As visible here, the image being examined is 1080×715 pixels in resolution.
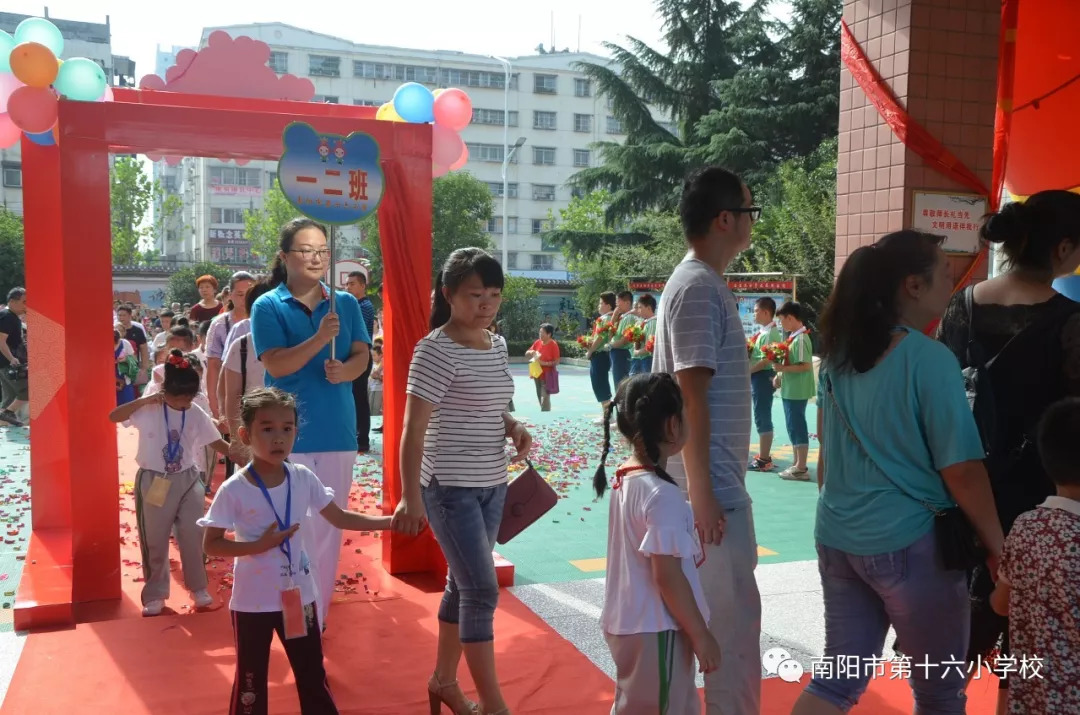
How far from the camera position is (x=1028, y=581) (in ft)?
7.56

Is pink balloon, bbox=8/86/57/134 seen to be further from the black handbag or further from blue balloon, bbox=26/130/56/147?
the black handbag

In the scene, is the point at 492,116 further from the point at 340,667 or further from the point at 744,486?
A: the point at 744,486

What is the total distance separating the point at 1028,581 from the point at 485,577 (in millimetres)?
1669

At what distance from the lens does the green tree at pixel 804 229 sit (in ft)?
67.4

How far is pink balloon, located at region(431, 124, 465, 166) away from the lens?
18.3ft

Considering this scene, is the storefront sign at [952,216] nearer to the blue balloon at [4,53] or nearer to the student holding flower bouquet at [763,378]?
the student holding flower bouquet at [763,378]

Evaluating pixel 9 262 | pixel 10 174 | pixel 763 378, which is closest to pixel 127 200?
pixel 9 262

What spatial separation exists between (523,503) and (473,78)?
60322mm

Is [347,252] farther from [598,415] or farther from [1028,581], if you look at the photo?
[1028,581]

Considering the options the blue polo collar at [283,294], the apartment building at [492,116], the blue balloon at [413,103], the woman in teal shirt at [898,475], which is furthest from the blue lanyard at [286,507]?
the apartment building at [492,116]

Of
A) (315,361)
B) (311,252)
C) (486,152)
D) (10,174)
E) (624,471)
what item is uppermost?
(486,152)

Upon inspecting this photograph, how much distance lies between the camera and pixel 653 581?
2490 millimetres

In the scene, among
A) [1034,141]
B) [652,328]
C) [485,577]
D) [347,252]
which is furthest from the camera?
[347,252]

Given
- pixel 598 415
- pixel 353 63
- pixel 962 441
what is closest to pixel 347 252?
pixel 353 63
